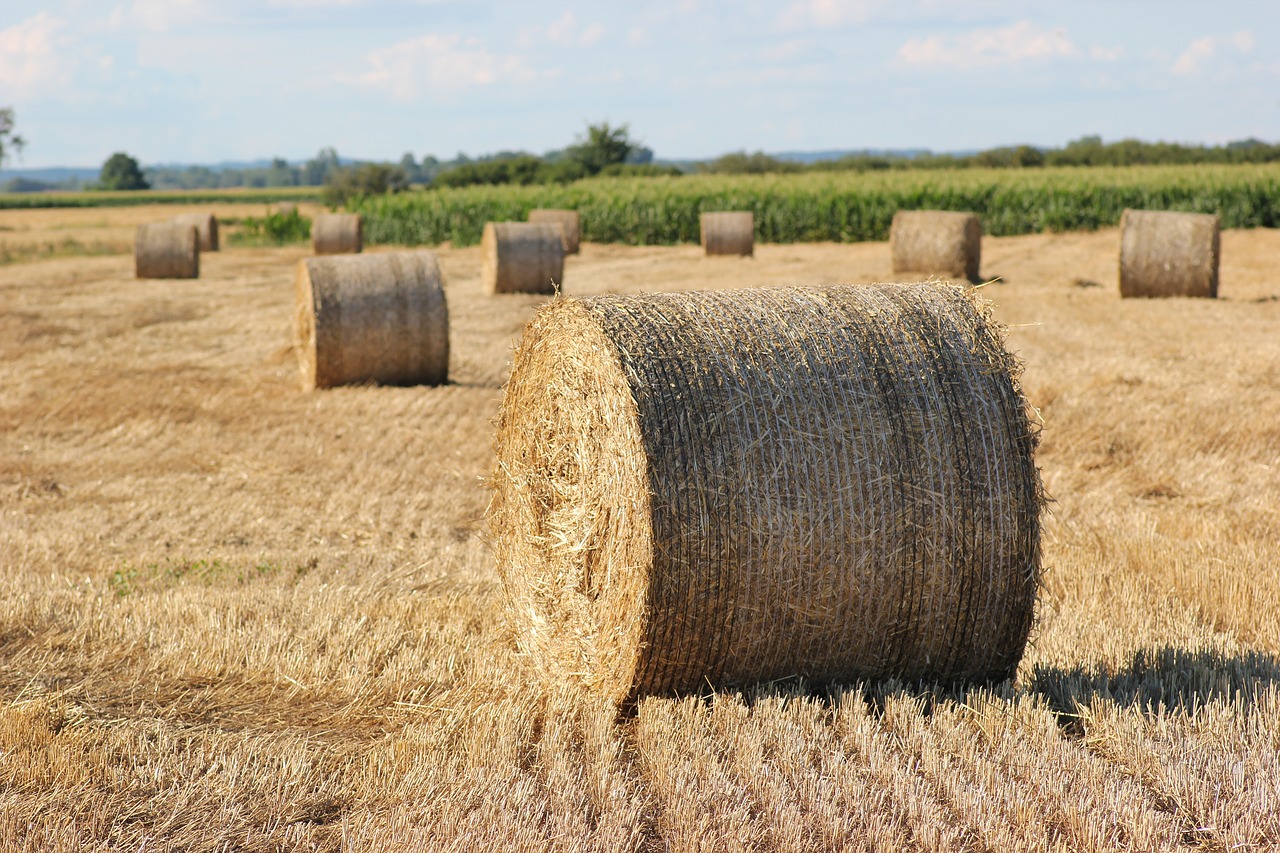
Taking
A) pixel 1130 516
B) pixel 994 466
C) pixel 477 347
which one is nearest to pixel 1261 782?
pixel 994 466

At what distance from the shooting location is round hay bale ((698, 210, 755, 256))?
26969 millimetres

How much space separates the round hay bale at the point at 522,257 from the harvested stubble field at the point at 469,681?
900 cm

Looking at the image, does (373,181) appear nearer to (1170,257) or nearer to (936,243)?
(936,243)

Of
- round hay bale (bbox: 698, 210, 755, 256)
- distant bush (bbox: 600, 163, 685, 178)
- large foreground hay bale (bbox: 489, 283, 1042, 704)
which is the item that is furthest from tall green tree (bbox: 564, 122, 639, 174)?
large foreground hay bale (bbox: 489, 283, 1042, 704)

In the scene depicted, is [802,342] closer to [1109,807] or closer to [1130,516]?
[1109,807]

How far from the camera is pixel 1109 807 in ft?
11.6

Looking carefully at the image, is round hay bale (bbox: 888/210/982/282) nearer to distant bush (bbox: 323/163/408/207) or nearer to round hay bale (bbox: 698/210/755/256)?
round hay bale (bbox: 698/210/755/256)

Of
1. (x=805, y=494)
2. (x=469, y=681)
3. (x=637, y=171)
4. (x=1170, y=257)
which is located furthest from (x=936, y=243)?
(x=637, y=171)

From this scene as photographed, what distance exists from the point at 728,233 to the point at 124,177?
82912 mm

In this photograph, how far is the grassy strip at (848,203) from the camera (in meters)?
31.0

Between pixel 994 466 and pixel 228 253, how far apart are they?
97.9 feet

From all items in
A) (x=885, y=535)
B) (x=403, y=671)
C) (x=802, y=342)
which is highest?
(x=802, y=342)

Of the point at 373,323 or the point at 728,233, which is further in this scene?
the point at 728,233

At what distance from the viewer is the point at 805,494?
164 inches
